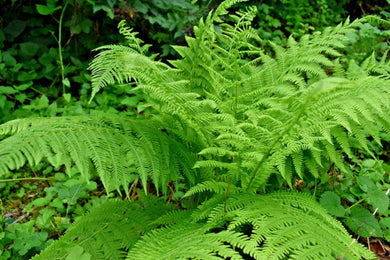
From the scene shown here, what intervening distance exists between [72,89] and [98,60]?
6.88 ft

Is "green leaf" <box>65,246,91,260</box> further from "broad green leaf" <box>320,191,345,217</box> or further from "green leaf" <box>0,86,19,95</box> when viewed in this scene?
"green leaf" <box>0,86,19,95</box>

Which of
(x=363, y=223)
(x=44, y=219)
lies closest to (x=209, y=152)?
(x=363, y=223)

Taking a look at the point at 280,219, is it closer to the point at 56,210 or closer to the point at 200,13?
the point at 56,210

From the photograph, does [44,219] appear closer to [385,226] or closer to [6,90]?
[6,90]

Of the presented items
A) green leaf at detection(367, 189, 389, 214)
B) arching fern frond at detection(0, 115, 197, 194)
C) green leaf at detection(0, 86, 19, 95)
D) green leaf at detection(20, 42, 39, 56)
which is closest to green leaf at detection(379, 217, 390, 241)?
green leaf at detection(367, 189, 389, 214)

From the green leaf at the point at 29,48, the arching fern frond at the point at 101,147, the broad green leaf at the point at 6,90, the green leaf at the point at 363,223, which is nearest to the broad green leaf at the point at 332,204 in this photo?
the green leaf at the point at 363,223

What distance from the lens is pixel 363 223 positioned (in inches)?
64.4

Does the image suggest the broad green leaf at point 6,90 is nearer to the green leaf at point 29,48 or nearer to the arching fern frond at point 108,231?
the green leaf at point 29,48

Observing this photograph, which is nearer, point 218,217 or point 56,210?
point 218,217

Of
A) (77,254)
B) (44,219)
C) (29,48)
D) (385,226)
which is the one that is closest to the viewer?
(77,254)

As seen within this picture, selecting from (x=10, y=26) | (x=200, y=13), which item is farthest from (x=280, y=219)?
(x=10, y=26)

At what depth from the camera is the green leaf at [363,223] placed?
161 cm

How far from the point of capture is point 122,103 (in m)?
2.87

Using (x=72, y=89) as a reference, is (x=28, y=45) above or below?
above
